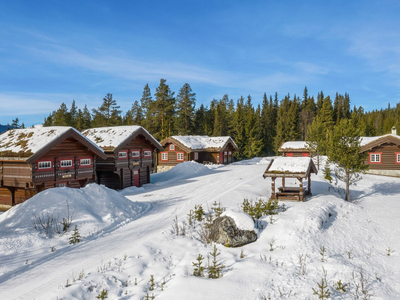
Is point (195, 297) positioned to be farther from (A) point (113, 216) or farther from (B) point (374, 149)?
(B) point (374, 149)

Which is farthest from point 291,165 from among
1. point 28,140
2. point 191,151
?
point 191,151

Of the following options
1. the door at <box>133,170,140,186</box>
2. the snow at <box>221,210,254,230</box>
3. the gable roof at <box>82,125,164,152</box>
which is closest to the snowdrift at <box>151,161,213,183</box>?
the door at <box>133,170,140,186</box>

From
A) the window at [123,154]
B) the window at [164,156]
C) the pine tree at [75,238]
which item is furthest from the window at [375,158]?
the pine tree at [75,238]

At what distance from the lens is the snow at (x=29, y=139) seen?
20119 mm

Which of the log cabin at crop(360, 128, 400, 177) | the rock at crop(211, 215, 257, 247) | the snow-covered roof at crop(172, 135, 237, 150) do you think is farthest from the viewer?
the snow-covered roof at crop(172, 135, 237, 150)

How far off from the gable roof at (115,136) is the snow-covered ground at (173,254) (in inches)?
390

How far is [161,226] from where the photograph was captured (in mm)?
13859

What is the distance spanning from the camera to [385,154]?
121ft

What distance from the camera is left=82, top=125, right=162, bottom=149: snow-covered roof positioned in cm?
2709

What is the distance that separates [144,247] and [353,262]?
8181mm

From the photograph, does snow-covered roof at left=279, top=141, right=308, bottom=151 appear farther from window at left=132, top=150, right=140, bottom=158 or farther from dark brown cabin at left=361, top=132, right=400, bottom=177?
window at left=132, top=150, right=140, bottom=158

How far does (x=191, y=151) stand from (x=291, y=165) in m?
24.8

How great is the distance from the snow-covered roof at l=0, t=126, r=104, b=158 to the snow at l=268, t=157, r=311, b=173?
1445 centimetres

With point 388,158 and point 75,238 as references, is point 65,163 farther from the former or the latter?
point 388,158
